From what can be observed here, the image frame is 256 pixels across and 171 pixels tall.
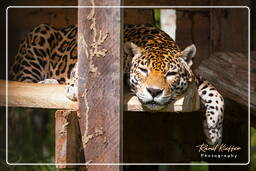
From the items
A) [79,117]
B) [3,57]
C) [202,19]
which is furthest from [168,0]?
[79,117]

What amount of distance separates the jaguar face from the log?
602 millimetres

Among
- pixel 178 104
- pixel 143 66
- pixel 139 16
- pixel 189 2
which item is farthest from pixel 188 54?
pixel 139 16

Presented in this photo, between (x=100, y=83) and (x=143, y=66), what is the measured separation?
107 cm

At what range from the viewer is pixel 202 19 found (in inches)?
321

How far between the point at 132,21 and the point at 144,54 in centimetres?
227

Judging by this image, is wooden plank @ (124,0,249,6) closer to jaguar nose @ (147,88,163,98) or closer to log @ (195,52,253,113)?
log @ (195,52,253,113)

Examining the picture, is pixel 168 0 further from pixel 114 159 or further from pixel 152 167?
pixel 114 159

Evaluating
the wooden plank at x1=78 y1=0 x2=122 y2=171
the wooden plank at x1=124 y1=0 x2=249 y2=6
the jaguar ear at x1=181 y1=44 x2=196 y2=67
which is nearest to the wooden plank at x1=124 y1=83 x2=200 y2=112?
the wooden plank at x1=78 y1=0 x2=122 y2=171

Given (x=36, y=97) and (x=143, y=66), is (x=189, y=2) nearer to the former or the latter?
(x=143, y=66)

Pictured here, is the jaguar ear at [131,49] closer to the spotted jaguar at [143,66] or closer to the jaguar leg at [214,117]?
the spotted jaguar at [143,66]

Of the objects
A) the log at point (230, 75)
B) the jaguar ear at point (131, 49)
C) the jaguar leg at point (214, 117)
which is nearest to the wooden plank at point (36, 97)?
the jaguar ear at point (131, 49)

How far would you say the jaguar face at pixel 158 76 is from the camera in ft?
18.1

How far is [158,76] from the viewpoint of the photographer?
5.76m

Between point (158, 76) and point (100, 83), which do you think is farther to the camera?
point (158, 76)
